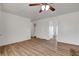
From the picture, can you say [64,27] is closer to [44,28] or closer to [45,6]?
[44,28]

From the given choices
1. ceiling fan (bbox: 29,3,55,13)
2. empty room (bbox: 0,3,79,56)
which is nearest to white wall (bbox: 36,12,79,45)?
empty room (bbox: 0,3,79,56)

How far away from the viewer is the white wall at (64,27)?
3.89 ft

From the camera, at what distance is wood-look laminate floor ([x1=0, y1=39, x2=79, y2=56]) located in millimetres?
1099

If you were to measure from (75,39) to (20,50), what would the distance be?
2.35 ft

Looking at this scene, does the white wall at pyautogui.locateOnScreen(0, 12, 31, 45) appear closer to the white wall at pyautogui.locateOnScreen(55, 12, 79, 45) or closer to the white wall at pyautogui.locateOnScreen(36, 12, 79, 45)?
the white wall at pyautogui.locateOnScreen(36, 12, 79, 45)

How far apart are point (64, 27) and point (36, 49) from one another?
48cm

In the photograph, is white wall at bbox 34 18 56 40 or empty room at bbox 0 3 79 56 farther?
white wall at bbox 34 18 56 40

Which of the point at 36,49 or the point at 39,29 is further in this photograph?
the point at 39,29

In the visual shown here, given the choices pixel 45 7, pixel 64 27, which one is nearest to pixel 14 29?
pixel 45 7

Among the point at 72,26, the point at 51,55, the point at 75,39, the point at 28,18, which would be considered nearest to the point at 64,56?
the point at 51,55

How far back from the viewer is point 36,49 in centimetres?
117

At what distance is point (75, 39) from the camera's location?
3.78ft

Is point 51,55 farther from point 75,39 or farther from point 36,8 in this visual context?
point 36,8

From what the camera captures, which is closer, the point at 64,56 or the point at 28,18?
the point at 64,56
